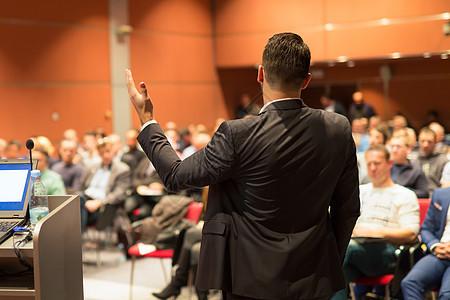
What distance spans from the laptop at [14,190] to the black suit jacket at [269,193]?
→ 1.15m

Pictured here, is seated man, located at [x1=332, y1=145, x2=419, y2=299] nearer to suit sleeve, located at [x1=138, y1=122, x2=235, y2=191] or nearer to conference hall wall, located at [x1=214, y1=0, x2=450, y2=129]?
suit sleeve, located at [x1=138, y1=122, x2=235, y2=191]

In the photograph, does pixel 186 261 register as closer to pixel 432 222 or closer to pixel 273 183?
pixel 432 222

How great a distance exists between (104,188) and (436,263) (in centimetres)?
407

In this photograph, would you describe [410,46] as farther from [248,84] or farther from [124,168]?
[124,168]

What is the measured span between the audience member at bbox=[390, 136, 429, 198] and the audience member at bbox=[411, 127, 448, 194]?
2.16ft

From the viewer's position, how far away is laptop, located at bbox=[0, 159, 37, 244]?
2.69m

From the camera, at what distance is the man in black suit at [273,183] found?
1.73 m

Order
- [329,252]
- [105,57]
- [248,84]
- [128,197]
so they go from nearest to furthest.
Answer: [329,252]
[128,197]
[105,57]
[248,84]

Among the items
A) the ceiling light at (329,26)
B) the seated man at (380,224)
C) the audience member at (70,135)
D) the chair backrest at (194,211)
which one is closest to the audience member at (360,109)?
the ceiling light at (329,26)

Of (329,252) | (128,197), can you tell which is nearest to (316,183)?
(329,252)

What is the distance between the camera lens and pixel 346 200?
1872 mm

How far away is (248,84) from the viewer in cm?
1356

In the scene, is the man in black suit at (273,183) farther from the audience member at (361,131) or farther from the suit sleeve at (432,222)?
the audience member at (361,131)

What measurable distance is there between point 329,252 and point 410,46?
9.47 metres
